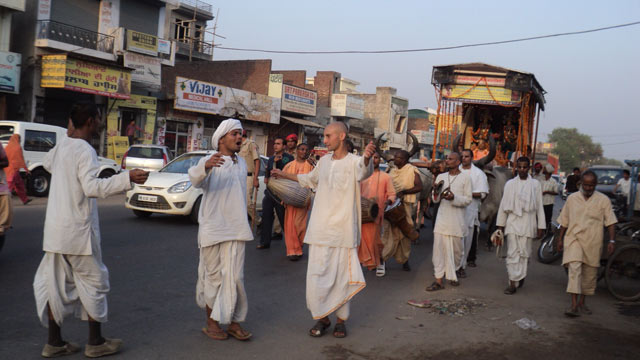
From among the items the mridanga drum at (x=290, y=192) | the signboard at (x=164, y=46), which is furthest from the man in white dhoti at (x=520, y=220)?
the signboard at (x=164, y=46)

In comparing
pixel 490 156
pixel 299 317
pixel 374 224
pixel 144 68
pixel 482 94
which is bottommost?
pixel 299 317

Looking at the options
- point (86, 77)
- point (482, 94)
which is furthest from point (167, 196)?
point (86, 77)

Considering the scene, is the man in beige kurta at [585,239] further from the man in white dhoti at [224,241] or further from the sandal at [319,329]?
the man in white dhoti at [224,241]

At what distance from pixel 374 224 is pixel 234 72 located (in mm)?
31987

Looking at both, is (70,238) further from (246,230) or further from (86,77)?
(86,77)

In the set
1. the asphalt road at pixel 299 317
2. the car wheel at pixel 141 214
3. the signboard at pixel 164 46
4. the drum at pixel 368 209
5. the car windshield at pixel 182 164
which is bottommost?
the asphalt road at pixel 299 317

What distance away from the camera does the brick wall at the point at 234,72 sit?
120 ft

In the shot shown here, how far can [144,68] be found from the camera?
25.6m

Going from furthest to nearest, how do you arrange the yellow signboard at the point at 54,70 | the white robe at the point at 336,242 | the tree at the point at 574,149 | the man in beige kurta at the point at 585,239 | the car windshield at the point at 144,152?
the tree at the point at 574,149, the yellow signboard at the point at 54,70, the car windshield at the point at 144,152, the man in beige kurta at the point at 585,239, the white robe at the point at 336,242

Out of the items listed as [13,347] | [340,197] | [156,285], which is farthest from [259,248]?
[13,347]

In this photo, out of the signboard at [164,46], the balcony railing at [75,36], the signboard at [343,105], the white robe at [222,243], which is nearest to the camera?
the white robe at [222,243]

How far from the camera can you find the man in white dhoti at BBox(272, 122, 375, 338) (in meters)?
5.14

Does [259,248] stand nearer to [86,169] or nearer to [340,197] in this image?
[340,197]

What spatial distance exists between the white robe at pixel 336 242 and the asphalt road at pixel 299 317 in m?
0.38
